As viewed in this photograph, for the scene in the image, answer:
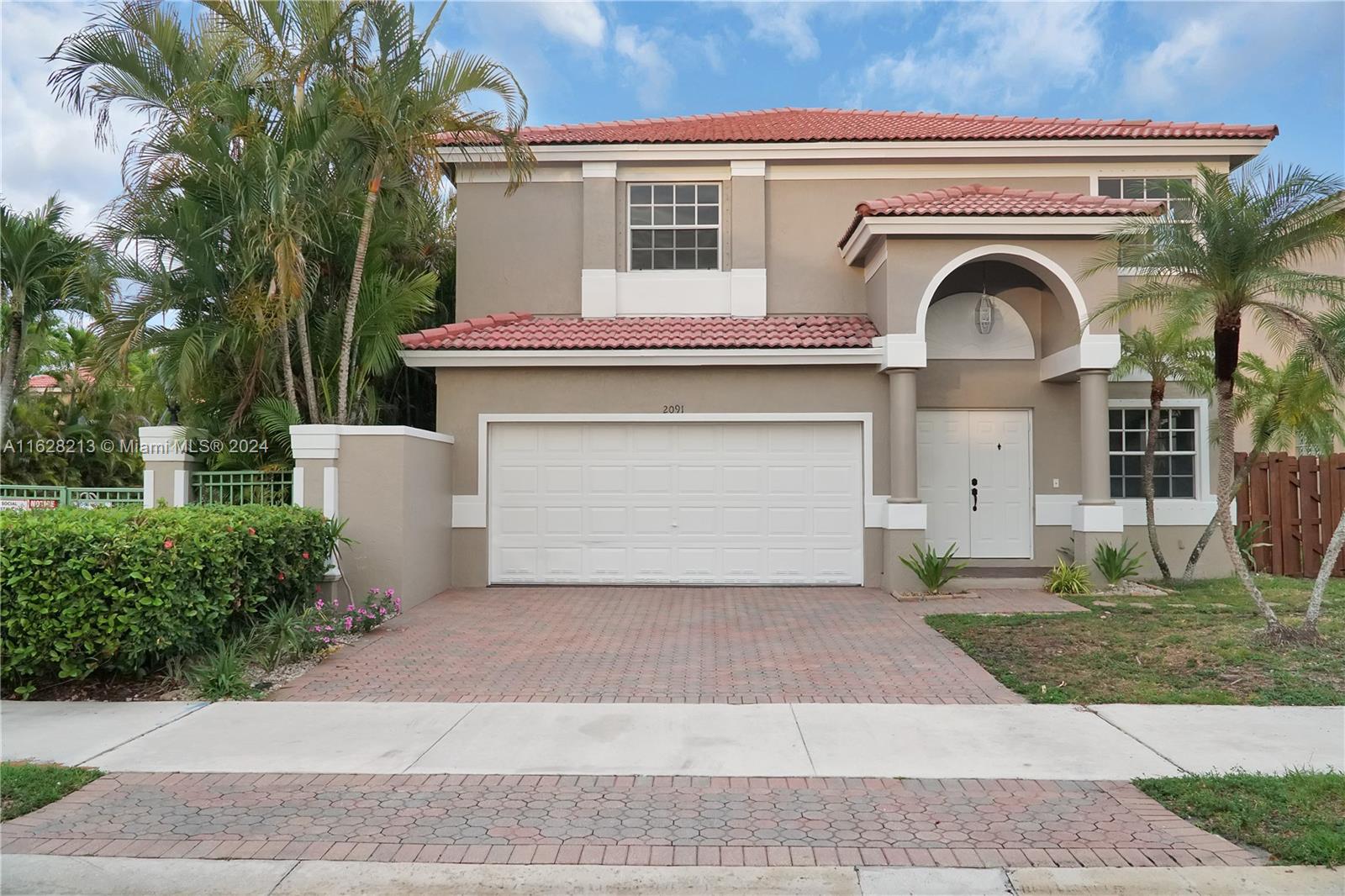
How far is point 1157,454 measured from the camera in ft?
46.9

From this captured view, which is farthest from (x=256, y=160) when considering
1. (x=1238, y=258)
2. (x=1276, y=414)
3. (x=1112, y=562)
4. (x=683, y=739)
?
(x=1276, y=414)

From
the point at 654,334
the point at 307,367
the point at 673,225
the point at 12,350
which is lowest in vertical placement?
the point at 307,367

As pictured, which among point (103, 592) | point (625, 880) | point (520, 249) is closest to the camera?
point (625, 880)

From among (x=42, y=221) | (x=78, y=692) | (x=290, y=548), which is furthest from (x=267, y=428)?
(x=42, y=221)

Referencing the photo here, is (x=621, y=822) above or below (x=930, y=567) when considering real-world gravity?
below

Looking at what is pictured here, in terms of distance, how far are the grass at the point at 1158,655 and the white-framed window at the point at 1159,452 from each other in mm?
3044

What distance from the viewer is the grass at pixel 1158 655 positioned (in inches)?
291

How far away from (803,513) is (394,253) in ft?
26.8

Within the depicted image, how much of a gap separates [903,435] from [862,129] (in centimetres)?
594

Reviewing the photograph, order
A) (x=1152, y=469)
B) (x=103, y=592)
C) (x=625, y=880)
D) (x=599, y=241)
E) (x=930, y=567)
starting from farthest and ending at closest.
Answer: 1. (x=599, y=241)
2. (x=1152, y=469)
3. (x=930, y=567)
4. (x=103, y=592)
5. (x=625, y=880)

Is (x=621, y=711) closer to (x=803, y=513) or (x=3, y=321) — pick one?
(x=803, y=513)

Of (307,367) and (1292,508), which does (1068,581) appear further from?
(307,367)

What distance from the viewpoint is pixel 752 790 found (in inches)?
212

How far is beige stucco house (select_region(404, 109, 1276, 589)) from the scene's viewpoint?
42.7ft
